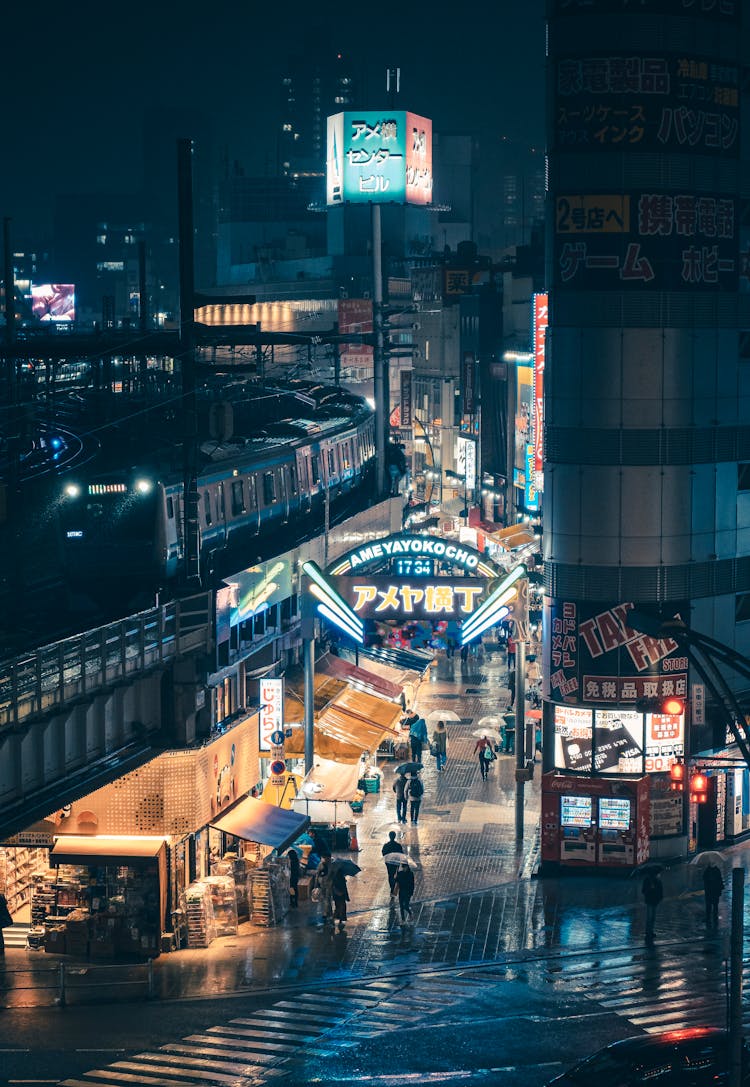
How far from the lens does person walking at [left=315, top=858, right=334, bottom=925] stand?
1560 inches

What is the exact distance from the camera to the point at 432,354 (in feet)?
409

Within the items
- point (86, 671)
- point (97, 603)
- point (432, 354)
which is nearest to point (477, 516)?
point (432, 354)

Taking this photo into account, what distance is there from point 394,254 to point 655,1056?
158789 millimetres

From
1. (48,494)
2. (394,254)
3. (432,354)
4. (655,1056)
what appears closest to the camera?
(655,1056)

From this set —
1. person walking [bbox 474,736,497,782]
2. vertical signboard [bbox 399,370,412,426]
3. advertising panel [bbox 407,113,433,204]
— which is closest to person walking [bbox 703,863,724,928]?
person walking [bbox 474,736,497,782]

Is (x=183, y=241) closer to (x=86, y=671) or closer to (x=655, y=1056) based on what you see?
(x=86, y=671)

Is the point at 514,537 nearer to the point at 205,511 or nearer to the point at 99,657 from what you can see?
the point at 205,511

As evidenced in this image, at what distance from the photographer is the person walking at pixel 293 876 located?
4138 centimetres

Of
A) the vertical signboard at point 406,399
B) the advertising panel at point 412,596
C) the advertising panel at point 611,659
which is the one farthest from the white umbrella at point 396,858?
the vertical signboard at point 406,399

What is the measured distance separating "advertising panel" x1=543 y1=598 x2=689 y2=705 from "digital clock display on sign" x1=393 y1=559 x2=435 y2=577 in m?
3.79

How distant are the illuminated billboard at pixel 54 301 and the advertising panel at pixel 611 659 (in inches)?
5495

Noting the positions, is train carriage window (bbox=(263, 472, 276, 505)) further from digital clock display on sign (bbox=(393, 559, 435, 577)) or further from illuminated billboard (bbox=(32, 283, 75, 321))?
illuminated billboard (bbox=(32, 283, 75, 321))

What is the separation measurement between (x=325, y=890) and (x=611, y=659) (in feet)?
34.0

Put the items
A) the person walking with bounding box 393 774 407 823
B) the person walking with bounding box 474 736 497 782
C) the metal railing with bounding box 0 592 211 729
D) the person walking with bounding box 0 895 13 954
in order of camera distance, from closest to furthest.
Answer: the metal railing with bounding box 0 592 211 729
the person walking with bounding box 0 895 13 954
the person walking with bounding box 393 774 407 823
the person walking with bounding box 474 736 497 782
